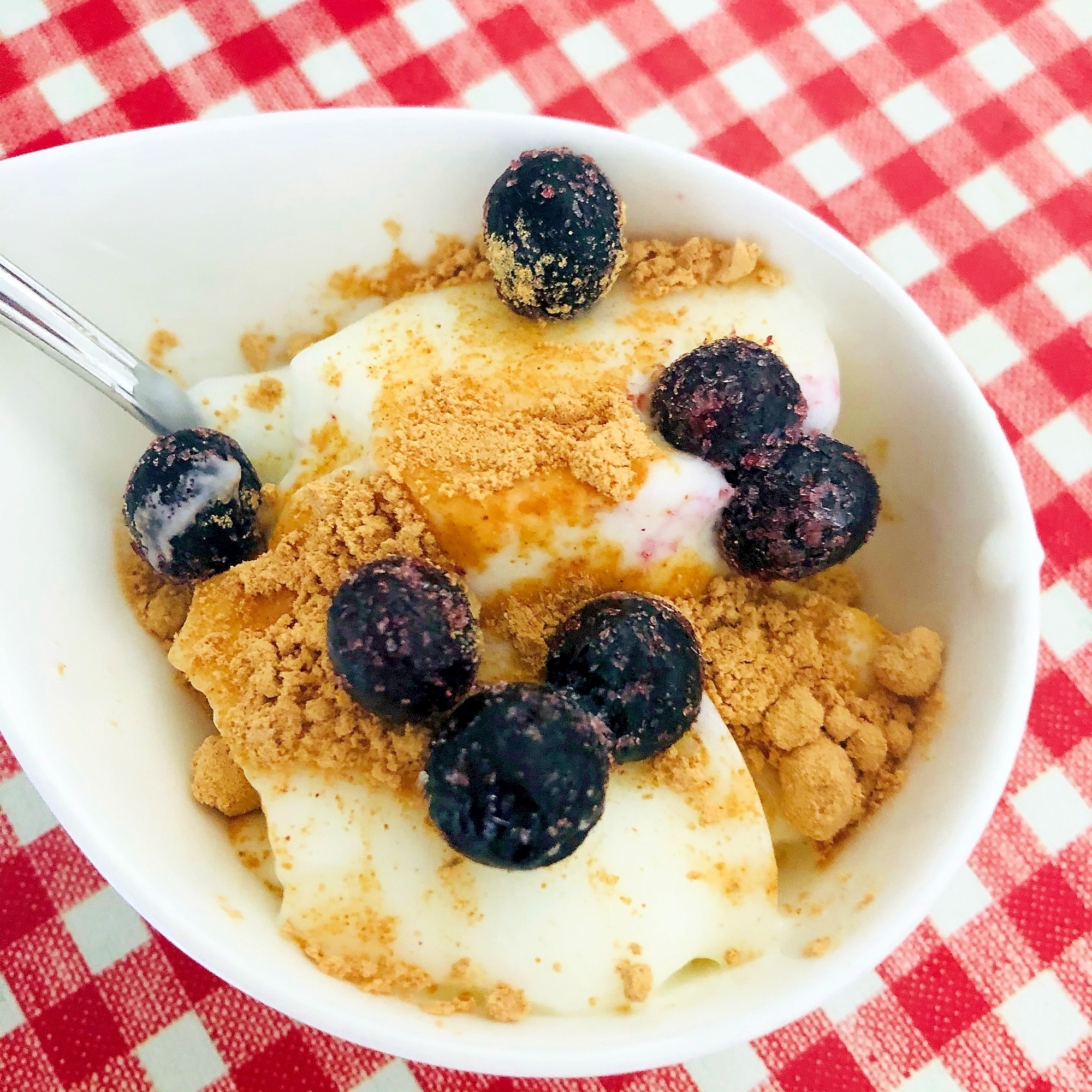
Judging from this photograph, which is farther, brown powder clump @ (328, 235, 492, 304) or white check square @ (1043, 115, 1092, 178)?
white check square @ (1043, 115, 1092, 178)

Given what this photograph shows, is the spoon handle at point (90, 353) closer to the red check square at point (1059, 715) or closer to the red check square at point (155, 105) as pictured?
the red check square at point (155, 105)

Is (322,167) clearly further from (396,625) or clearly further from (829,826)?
(829,826)

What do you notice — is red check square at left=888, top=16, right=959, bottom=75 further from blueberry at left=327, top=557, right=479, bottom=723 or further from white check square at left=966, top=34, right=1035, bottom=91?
blueberry at left=327, top=557, right=479, bottom=723

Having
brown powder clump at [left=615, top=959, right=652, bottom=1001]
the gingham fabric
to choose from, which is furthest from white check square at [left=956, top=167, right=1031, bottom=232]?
brown powder clump at [left=615, top=959, right=652, bottom=1001]

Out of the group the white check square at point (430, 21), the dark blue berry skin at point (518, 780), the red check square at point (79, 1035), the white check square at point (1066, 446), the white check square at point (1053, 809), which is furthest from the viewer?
the white check square at point (430, 21)

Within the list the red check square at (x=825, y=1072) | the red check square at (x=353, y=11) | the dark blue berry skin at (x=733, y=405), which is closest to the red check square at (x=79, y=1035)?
the red check square at (x=825, y=1072)
